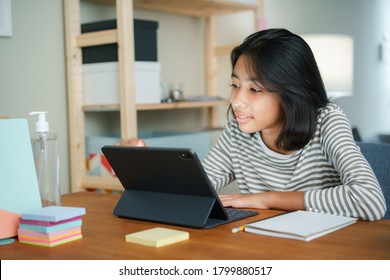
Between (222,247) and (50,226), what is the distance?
309mm

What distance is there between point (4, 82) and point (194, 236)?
5.30ft

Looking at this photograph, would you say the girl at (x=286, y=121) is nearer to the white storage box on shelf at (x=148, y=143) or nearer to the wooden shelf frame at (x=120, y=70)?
the wooden shelf frame at (x=120, y=70)

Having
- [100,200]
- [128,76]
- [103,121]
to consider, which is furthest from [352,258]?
[103,121]

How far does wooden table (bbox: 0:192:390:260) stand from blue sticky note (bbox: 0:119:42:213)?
89 millimetres

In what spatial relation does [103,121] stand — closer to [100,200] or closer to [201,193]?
[100,200]

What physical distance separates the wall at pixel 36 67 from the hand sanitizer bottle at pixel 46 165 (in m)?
1.26

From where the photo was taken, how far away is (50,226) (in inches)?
39.6

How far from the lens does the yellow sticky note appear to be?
0.97 meters

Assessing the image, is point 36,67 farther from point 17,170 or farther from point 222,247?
point 222,247

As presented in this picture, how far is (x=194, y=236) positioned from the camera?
104 cm

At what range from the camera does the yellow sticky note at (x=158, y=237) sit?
0.97 metres

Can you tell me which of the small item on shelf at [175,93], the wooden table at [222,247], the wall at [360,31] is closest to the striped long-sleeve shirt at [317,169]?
the wooden table at [222,247]

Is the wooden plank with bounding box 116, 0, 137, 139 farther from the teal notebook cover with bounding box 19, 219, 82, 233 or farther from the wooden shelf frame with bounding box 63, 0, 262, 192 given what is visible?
the teal notebook cover with bounding box 19, 219, 82, 233

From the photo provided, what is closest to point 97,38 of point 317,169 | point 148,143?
point 148,143
